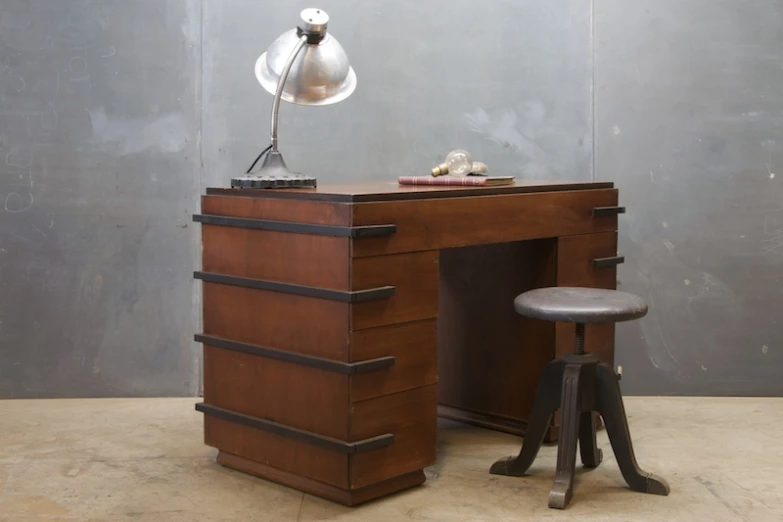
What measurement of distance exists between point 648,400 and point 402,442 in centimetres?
158

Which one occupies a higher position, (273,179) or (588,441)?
(273,179)

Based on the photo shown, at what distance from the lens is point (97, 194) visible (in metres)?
4.11

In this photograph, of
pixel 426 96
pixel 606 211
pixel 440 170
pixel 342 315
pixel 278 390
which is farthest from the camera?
pixel 426 96

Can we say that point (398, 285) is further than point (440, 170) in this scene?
No

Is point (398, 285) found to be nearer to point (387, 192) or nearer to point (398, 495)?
point (387, 192)

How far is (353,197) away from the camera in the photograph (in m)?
2.75

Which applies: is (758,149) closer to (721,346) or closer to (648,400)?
(721,346)

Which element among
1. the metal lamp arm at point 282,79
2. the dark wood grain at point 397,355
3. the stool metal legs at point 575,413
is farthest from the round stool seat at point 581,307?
the metal lamp arm at point 282,79

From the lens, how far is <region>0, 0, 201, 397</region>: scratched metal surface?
160 inches

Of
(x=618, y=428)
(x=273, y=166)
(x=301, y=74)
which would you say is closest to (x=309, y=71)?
(x=301, y=74)

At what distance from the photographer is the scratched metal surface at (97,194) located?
4055 millimetres

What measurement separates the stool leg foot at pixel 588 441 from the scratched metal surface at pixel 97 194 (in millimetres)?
1690

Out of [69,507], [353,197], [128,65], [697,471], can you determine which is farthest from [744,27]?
[69,507]

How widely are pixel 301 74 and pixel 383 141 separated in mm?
1007
